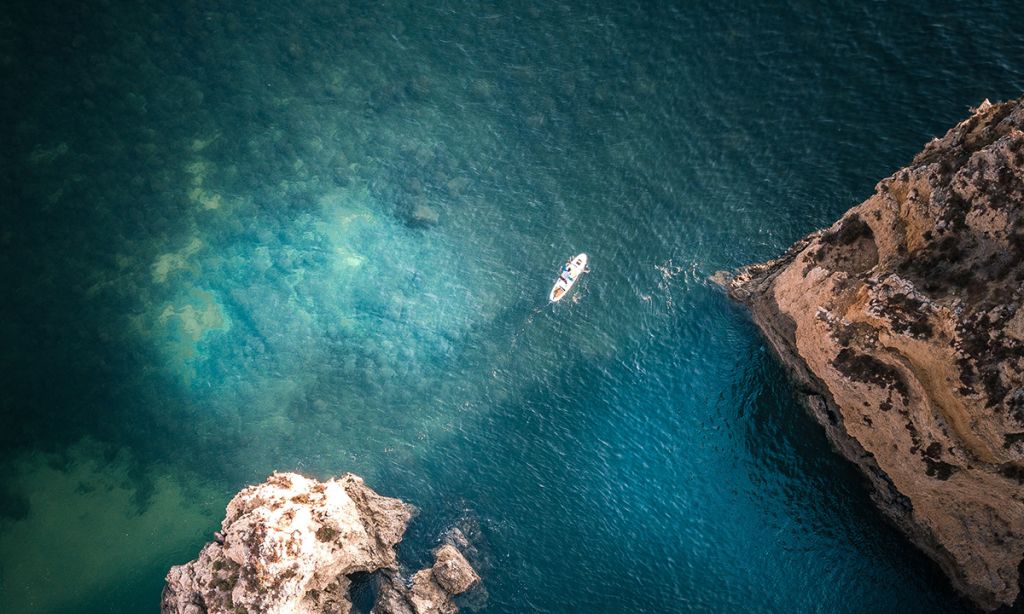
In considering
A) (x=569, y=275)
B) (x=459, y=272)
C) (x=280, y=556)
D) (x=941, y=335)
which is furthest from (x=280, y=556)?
(x=941, y=335)

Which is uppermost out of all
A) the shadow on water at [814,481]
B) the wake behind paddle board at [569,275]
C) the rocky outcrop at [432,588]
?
the wake behind paddle board at [569,275]

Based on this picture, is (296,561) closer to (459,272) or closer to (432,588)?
(432,588)

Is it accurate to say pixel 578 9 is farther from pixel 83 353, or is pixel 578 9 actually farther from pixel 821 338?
pixel 83 353

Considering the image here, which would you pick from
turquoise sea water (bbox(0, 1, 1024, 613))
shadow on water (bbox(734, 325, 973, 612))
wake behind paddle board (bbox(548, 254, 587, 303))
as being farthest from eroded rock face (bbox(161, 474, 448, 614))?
shadow on water (bbox(734, 325, 973, 612))

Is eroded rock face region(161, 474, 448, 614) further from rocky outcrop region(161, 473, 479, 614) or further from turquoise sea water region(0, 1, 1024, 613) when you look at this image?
turquoise sea water region(0, 1, 1024, 613)

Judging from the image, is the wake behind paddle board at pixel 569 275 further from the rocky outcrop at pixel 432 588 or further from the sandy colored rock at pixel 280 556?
the sandy colored rock at pixel 280 556

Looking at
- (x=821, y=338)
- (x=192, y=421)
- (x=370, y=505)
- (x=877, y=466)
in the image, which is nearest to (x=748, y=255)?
(x=821, y=338)

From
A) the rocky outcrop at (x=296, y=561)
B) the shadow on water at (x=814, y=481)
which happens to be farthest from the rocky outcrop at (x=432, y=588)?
the shadow on water at (x=814, y=481)
